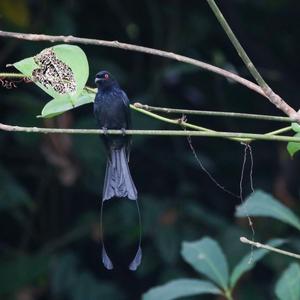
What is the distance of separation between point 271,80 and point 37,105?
3.57 feet

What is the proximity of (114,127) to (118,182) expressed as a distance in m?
0.46

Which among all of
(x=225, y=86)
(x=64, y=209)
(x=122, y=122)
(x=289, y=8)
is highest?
(x=289, y=8)

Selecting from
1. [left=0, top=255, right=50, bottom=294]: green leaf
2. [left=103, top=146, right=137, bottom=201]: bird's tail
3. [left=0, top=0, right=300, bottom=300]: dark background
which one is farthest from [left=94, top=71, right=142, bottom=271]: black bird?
[left=0, top=255, right=50, bottom=294]: green leaf

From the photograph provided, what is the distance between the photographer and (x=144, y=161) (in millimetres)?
4117

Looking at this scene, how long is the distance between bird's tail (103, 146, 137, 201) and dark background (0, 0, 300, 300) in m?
1.56

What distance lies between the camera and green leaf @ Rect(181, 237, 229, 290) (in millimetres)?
2420

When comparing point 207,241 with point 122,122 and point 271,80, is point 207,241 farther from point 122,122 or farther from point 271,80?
point 271,80

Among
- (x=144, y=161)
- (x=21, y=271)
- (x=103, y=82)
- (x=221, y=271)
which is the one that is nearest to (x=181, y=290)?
(x=221, y=271)

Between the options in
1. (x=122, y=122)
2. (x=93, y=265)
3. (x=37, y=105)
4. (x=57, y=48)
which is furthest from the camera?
(x=93, y=265)

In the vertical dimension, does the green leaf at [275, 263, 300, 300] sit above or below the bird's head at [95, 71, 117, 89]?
below

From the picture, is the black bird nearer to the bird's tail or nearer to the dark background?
the bird's tail

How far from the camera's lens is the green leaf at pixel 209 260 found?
95.3 inches

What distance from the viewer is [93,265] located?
4.17 m

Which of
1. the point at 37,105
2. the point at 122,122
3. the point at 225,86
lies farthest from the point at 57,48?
the point at 225,86
